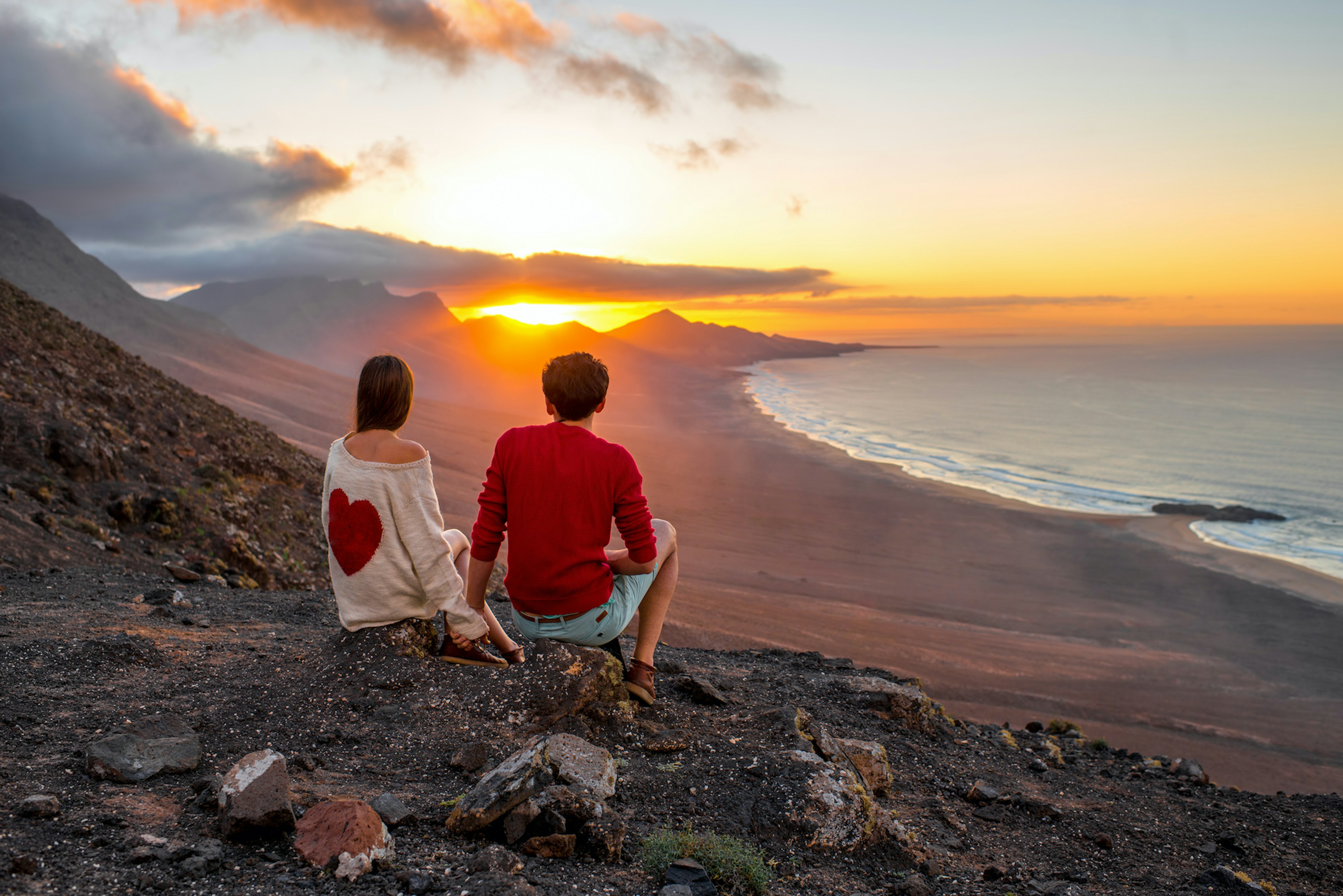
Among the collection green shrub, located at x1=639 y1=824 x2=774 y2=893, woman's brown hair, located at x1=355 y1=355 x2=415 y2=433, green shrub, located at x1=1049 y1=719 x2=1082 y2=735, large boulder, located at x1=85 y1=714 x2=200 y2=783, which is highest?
woman's brown hair, located at x1=355 y1=355 x2=415 y2=433

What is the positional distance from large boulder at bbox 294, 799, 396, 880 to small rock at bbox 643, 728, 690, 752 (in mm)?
1438

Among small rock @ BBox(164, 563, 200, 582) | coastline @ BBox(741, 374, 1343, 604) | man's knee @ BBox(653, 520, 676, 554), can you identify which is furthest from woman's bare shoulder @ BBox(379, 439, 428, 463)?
coastline @ BBox(741, 374, 1343, 604)

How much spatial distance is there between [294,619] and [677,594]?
7717mm

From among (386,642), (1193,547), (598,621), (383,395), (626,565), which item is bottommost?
(1193,547)

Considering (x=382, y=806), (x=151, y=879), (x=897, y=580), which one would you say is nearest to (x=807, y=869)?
(x=382, y=806)

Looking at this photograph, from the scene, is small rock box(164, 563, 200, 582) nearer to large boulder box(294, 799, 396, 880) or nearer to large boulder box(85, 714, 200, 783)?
large boulder box(85, 714, 200, 783)

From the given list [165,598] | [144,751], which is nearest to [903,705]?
[144,751]

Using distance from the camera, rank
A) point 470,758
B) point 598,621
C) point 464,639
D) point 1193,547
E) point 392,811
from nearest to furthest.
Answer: point 392,811, point 470,758, point 598,621, point 464,639, point 1193,547

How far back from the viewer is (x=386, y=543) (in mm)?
3695

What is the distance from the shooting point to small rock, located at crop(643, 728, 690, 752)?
3703mm

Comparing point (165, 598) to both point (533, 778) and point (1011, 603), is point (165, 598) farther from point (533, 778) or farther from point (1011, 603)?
point (1011, 603)

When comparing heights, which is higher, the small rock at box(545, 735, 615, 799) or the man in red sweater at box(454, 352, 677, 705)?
the man in red sweater at box(454, 352, 677, 705)

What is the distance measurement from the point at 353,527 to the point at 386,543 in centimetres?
17

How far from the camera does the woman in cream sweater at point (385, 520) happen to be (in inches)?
143
